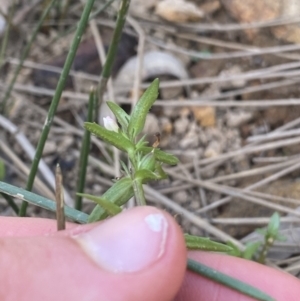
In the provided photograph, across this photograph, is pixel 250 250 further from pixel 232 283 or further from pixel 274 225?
pixel 232 283

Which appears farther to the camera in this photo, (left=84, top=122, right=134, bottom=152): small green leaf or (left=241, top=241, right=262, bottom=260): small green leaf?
(left=241, top=241, right=262, bottom=260): small green leaf

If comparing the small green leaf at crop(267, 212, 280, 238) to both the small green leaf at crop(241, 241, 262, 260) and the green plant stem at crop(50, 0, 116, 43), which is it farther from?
the green plant stem at crop(50, 0, 116, 43)

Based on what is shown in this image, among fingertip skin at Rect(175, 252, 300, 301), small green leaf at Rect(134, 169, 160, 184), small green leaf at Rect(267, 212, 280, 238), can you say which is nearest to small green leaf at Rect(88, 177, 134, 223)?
small green leaf at Rect(134, 169, 160, 184)

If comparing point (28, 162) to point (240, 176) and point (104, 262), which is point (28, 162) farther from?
point (104, 262)

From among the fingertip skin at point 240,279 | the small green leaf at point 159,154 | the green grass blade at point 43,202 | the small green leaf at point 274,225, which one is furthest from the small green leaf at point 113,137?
the small green leaf at point 274,225

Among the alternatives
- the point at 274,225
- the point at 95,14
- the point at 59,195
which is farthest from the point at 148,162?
the point at 95,14

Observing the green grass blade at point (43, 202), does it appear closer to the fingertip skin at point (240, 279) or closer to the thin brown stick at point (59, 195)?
the thin brown stick at point (59, 195)
